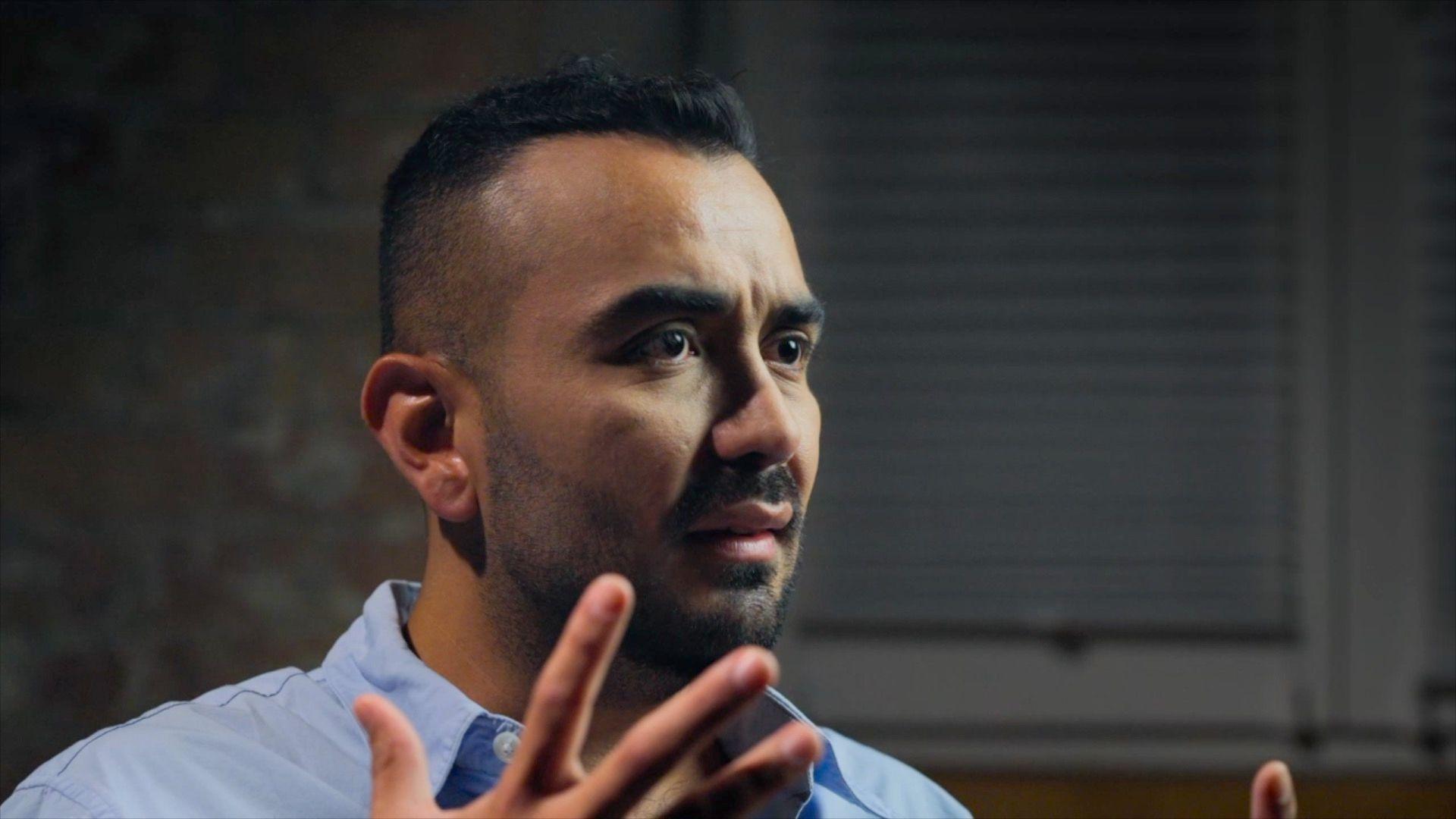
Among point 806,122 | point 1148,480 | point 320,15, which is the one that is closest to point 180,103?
point 320,15

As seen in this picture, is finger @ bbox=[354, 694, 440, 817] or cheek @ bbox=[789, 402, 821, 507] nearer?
finger @ bbox=[354, 694, 440, 817]

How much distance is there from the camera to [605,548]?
43.3 inches

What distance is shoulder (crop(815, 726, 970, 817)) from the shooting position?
4.25ft

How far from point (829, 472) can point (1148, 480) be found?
0.42 m

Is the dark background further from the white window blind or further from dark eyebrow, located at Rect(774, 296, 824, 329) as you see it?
dark eyebrow, located at Rect(774, 296, 824, 329)

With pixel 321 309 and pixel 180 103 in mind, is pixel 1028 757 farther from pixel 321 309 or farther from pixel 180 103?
pixel 180 103

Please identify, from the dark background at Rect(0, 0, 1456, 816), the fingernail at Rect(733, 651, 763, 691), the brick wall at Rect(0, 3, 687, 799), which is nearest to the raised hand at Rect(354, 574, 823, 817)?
the fingernail at Rect(733, 651, 763, 691)

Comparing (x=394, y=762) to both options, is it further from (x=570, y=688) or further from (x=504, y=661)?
(x=504, y=661)

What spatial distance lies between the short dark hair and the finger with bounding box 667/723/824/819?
0.50m

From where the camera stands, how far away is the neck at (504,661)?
3.75 ft

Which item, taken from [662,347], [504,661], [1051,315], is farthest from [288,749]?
[1051,315]

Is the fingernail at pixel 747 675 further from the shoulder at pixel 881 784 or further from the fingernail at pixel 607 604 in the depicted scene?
the shoulder at pixel 881 784

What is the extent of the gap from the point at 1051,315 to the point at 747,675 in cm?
133

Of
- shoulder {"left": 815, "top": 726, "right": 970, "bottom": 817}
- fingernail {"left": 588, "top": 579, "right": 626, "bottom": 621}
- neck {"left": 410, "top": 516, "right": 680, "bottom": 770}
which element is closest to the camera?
fingernail {"left": 588, "top": 579, "right": 626, "bottom": 621}
